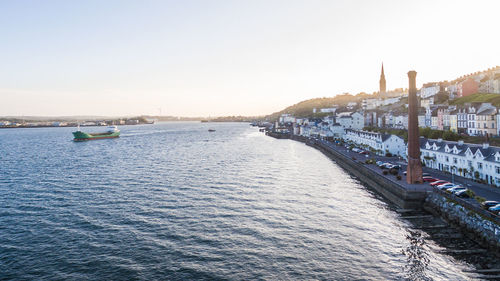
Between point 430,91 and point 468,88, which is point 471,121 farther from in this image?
point 430,91

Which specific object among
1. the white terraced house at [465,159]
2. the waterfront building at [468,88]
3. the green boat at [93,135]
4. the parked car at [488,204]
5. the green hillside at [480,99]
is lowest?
the parked car at [488,204]

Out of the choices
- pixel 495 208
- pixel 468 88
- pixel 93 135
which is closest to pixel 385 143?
pixel 495 208

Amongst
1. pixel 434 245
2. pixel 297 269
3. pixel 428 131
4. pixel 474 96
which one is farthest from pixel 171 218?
pixel 474 96

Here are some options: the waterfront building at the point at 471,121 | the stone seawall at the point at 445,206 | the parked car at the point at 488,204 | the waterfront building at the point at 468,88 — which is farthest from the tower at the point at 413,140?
the waterfront building at the point at 468,88

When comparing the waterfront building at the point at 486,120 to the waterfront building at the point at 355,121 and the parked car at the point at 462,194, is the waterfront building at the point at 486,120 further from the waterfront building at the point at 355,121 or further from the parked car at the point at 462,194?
the waterfront building at the point at 355,121

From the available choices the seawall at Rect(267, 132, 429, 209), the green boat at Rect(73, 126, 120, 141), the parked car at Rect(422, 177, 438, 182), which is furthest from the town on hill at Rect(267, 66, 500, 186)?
the green boat at Rect(73, 126, 120, 141)

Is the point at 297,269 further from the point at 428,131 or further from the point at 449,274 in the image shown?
the point at 428,131

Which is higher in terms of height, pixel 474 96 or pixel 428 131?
pixel 474 96
